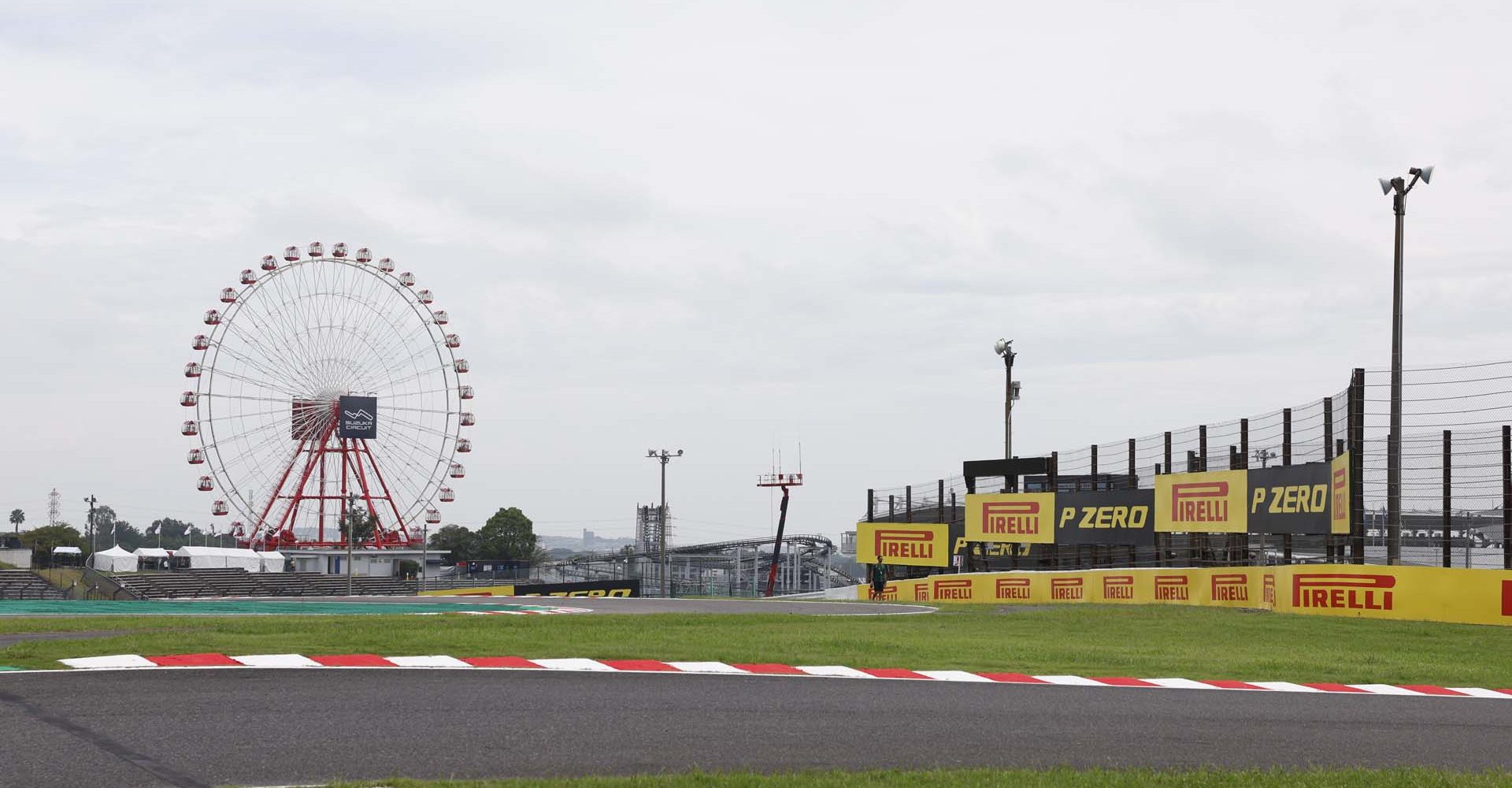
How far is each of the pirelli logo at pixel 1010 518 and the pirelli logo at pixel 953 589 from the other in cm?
157

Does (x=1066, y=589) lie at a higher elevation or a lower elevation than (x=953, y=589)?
higher

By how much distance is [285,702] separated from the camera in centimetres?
971

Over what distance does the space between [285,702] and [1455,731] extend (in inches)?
329

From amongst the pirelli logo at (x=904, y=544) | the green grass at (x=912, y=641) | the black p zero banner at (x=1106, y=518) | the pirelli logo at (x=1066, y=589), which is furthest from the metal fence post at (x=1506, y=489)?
the pirelli logo at (x=904, y=544)

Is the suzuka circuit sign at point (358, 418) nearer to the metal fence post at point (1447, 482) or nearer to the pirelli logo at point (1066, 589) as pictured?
the pirelli logo at point (1066, 589)

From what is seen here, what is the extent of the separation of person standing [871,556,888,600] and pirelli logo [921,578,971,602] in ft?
5.60

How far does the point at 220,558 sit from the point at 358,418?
11.7 m

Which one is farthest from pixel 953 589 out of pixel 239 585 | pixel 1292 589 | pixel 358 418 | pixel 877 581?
pixel 358 418

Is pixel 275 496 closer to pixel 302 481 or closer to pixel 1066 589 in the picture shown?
pixel 302 481

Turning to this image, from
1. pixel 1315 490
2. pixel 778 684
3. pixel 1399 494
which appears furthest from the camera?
pixel 1315 490

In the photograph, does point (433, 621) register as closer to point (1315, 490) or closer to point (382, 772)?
point (382, 772)

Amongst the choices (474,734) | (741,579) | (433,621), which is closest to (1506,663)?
(474,734)

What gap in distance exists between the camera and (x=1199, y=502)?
28.6m

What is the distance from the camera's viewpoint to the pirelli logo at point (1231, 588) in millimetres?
26203
